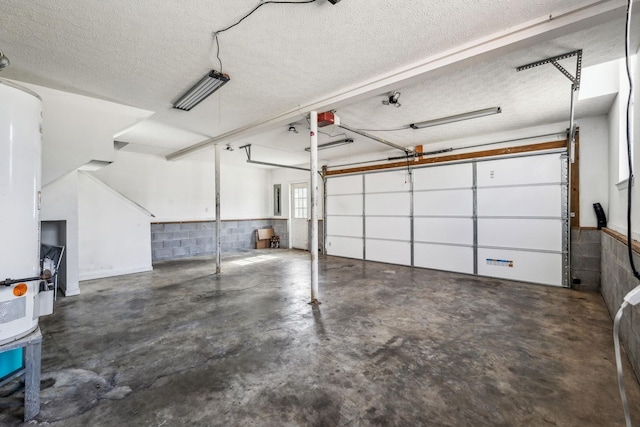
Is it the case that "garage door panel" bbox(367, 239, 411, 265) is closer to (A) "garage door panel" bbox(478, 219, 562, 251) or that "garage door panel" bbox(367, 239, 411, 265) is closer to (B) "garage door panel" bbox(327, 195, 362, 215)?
(B) "garage door panel" bbox(327, 195, 362, 215)

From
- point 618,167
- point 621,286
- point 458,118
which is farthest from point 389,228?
point 621,286

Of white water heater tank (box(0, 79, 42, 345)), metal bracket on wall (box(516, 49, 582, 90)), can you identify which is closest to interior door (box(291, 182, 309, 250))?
metal bracket on wall (box(516, 49, 582, 90))

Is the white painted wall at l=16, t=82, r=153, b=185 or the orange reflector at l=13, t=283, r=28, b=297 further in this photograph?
the white painted wall at l=16, t=82, r=153, b=185

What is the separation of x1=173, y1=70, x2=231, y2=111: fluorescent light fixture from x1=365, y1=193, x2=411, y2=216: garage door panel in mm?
4417

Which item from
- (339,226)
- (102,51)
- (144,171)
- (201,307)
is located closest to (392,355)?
(201,307)

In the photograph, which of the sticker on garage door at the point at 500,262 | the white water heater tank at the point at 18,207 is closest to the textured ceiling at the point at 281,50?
the white water heater tank at the point at 18,207

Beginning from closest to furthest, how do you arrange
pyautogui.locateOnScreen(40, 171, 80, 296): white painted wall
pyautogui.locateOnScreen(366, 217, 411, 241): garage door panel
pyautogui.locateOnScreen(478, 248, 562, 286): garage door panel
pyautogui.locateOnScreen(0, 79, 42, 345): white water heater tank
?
pyautogui.locateOnScreen(0, 79, 42, 345): white water heater tank, pyautogui.locateOnScreen(40, 171, 80, 296): white painted wall, pyautogui.locateOnScreen(478, 248, 562, 286): garage door panel, pyautogui.locateOnScreen(366, 217, 411, 241): garage door panel

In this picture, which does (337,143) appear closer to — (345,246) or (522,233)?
(345,246)

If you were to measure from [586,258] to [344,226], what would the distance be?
4.68m

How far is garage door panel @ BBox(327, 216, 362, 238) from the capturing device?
7.03 meters

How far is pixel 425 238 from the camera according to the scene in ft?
19.2

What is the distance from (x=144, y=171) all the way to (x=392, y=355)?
284 inches

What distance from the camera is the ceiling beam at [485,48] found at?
1.92 meters

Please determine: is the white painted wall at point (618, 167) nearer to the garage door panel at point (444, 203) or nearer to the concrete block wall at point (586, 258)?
the concrete block wall at point (586, 258)
